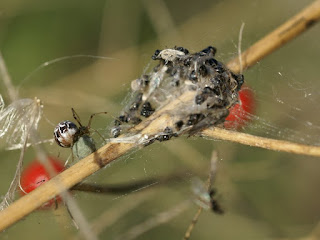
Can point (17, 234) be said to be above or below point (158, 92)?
below

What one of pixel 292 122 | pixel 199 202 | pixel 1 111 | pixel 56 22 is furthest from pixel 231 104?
pixel 56 22

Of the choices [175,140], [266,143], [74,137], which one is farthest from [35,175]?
[266,143]

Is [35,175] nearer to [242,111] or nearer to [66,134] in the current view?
[66,134]

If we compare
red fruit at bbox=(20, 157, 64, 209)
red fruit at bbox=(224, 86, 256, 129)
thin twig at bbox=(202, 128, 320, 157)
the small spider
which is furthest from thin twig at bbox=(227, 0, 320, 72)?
red fruit at bbox=(20, 157, 64, 209)

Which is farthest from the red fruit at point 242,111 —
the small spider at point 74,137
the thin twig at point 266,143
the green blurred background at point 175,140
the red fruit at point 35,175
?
the red fruit at point 35,175

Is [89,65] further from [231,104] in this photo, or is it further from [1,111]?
[231,104]
